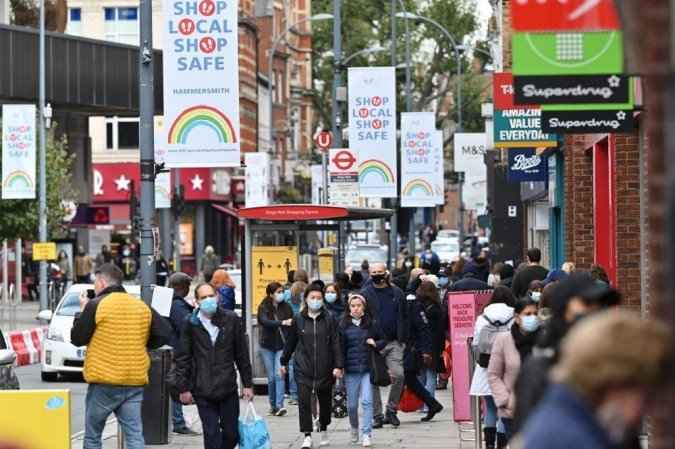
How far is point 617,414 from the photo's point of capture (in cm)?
513

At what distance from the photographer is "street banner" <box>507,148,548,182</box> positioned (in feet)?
111

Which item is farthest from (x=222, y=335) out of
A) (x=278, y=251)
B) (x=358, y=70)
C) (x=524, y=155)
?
(x=358, y=70)

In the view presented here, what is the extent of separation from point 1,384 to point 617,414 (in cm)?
978

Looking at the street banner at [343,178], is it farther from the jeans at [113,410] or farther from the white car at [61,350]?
the jeans at [113,410]

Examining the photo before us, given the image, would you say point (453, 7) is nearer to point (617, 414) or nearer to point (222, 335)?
point (222, 335)

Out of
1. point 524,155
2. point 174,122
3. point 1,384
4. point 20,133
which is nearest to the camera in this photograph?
point 1,384

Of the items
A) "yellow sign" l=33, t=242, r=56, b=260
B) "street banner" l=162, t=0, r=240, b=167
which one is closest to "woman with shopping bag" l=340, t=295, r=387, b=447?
"street banner" l=162, t=0, r=240, b=167

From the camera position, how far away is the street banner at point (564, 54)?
842 centimetres

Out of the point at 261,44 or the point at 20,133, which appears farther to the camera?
the point at 261,44

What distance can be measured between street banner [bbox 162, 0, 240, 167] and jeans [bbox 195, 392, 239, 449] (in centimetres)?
558

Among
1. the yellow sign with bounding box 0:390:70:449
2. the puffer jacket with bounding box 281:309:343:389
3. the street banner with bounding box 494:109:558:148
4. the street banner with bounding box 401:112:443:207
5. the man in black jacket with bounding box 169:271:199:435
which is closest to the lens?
the yellow sign with bounding box 0:390:70:449

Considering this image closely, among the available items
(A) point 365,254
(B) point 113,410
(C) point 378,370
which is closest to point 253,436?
(B) point 113,410

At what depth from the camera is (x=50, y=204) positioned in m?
53.8

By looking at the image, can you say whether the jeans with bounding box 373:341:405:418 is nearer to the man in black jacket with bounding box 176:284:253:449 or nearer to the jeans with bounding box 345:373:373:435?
the jeans with bounding box 345:373:373:435
